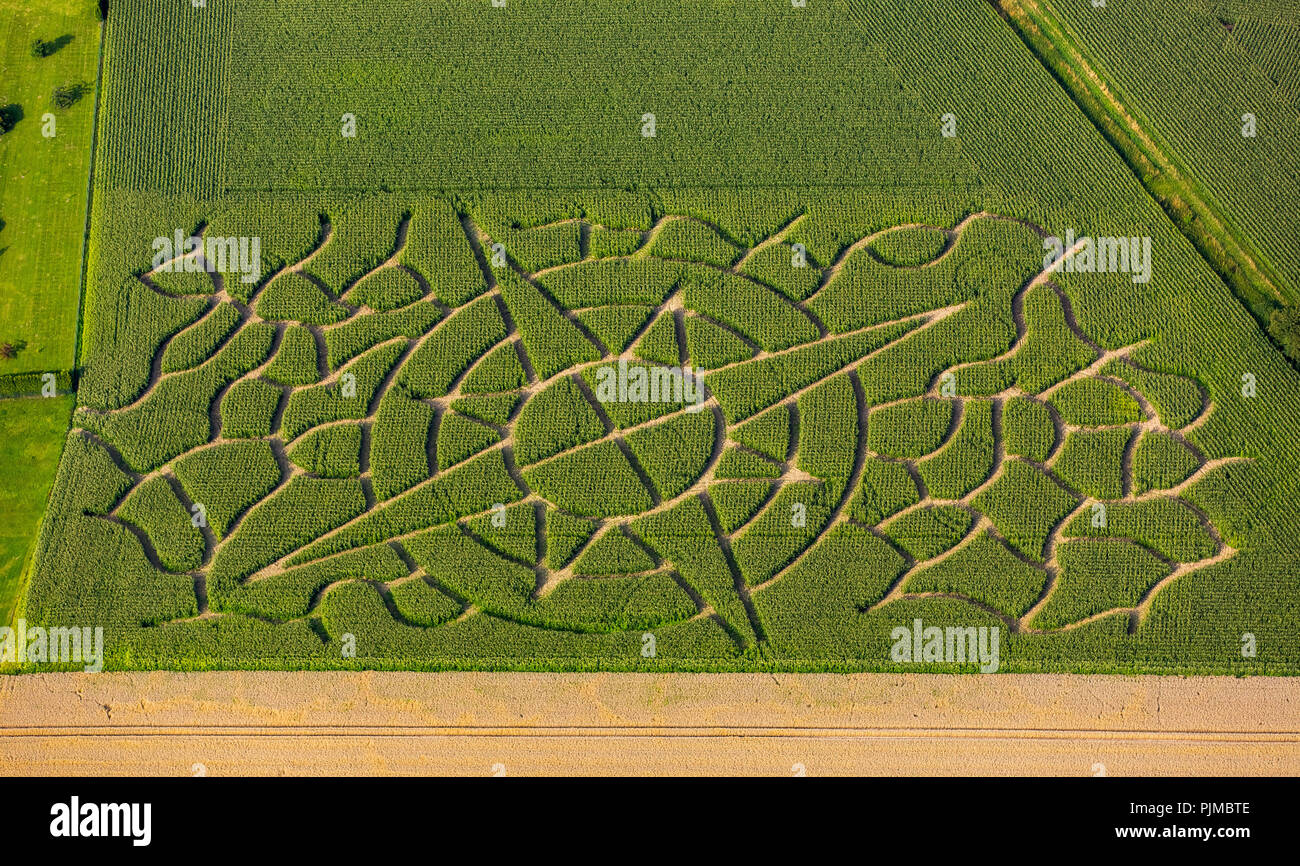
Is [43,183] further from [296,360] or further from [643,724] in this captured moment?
[643,724]

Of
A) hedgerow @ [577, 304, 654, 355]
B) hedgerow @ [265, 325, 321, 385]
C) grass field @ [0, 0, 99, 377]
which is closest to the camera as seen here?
hedgerow @ [265, 325, 321, 385]

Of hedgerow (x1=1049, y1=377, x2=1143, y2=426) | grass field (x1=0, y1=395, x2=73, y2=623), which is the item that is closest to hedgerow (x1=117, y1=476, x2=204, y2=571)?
grass field (x1=0, y1=395, x2=73, y2=623)

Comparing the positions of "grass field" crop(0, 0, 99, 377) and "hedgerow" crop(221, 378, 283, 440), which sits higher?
"grass field" crop(0, 0, 99, 377)

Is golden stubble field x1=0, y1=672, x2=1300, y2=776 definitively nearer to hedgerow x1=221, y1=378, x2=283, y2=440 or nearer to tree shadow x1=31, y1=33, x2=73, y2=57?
hedgerow x1=221, y1=378, x2=283, y2=440

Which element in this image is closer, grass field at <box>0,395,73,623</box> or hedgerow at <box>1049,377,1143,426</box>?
grass field at <box>0,395,73,623</box>
